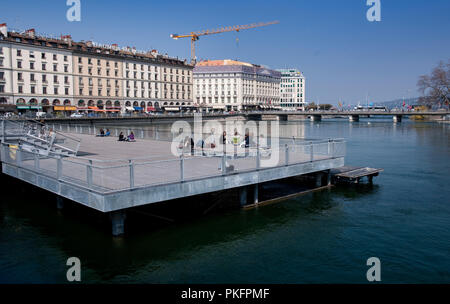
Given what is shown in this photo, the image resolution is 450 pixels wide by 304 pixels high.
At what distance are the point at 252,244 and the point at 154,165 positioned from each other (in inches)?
242

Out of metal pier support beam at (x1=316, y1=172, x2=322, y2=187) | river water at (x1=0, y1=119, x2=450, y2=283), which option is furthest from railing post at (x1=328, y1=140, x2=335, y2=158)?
river water at (x1=0, y1=119, x2=450, y2=283)

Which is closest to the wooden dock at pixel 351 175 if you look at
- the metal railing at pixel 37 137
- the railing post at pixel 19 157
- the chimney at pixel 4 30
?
the metal railing at pixel 37 137

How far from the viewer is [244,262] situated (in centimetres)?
1347

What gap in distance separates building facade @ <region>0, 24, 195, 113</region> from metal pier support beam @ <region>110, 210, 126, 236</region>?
8168 centimetres

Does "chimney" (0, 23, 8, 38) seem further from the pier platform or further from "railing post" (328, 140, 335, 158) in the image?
"railing post" (328, 140, 335, 158)

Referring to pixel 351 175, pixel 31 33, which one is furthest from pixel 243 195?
pixel 31 33

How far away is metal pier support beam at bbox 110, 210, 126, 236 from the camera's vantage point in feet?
48.6

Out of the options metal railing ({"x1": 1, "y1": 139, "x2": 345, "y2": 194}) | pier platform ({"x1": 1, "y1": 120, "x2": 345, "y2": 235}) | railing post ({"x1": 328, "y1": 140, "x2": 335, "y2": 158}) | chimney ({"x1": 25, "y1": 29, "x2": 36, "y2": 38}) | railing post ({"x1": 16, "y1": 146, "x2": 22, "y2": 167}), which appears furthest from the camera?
chimney ({"x1": 25, "y1": 29, "x2": 36, "y2": 38})

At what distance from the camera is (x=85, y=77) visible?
343 ft

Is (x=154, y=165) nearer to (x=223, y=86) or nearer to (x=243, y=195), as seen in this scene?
(x=243, y=195)

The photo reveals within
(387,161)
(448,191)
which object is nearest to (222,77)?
(387,161)

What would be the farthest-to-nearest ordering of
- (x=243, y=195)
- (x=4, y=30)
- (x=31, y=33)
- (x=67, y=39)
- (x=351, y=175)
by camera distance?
(x=67, y=39) < (x=31, y=33) < (x=4, y=30) < (x=351, y=175) < (x=243, y=195)

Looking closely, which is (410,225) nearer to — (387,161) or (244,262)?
(244,262)
